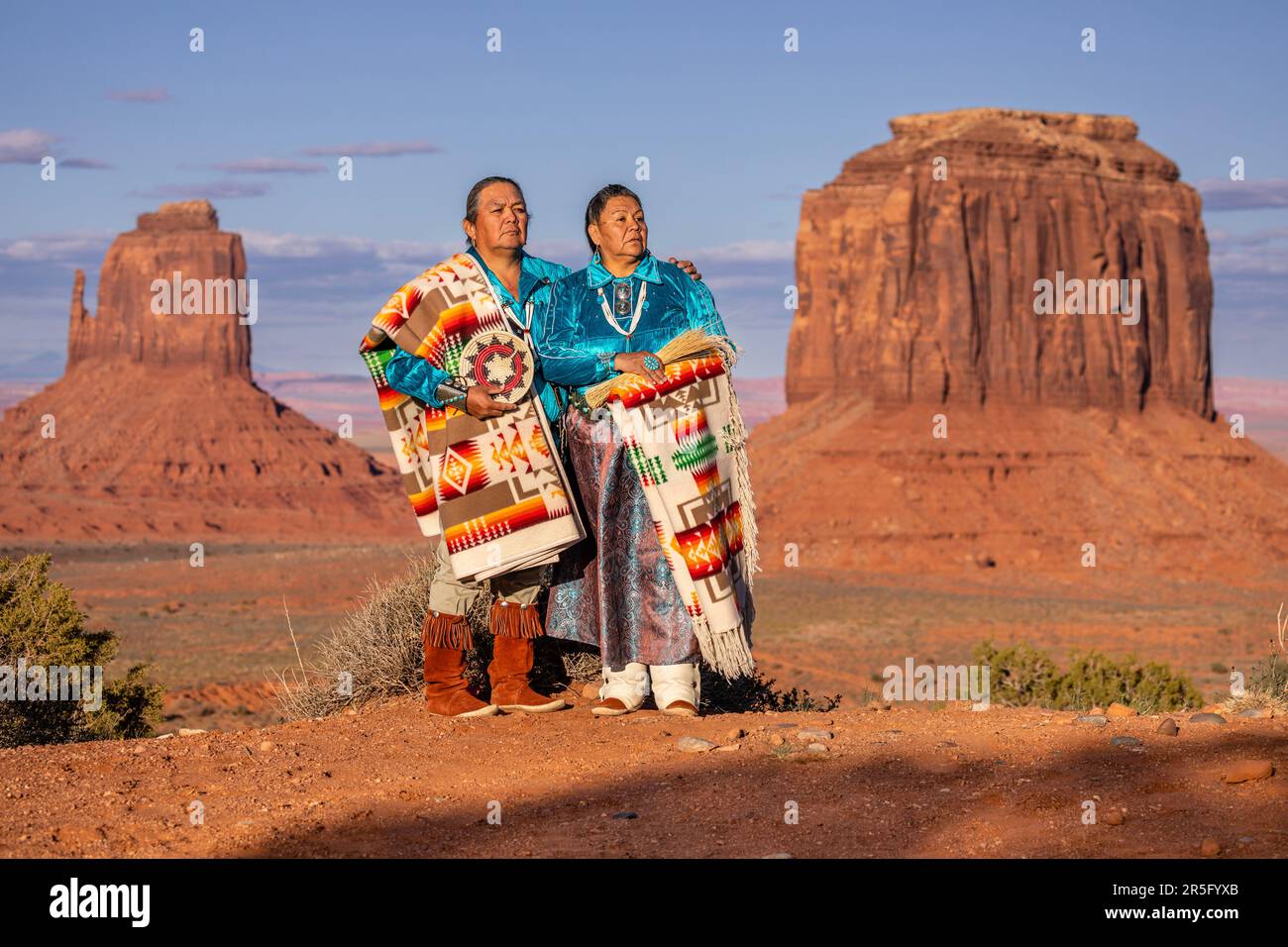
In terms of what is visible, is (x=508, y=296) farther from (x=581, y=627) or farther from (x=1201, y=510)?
(x=1201, y=510)

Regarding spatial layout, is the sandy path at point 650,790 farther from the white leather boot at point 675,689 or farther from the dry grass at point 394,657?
the dry grass at point 394,657

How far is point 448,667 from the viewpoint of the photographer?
24.9ft

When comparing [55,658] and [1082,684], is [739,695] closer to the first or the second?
[55,658]

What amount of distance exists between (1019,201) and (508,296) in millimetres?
66749

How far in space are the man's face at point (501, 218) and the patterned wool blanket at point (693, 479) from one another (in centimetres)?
84

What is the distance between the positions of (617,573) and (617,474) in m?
0.48

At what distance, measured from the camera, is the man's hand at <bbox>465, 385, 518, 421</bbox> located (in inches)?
278

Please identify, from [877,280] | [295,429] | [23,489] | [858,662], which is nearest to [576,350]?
[858,662]

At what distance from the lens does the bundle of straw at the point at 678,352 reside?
286 inches

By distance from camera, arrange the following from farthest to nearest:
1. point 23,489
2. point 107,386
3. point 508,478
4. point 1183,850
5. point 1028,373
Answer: point 107,386, point 23,489, point 1028,373, point 508,478, point 1183,850

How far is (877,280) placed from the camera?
7200 centimetres

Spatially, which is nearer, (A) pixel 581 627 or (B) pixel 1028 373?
(A) pixel 581 627

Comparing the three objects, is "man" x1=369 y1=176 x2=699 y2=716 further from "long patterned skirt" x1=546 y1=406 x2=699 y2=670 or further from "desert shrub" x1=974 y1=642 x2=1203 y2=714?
"desert shrub" x1=974 y1=642 x2=1203 y2=714

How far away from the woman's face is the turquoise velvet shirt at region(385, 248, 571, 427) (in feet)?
1.06
